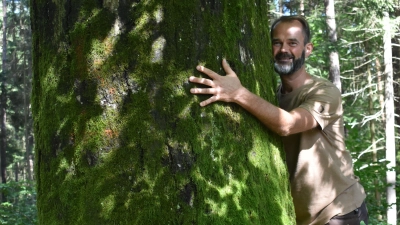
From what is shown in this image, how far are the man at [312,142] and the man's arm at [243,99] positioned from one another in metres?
0.16

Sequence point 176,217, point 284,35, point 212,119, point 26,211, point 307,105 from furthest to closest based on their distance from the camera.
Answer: point 26,211, point 284,35, point 307,105, point 212,119, point 176,217

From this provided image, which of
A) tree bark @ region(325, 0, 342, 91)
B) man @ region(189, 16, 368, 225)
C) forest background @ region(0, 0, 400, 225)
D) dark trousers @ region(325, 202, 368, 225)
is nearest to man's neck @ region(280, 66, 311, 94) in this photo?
man @ region(189, 16, 368, 225)

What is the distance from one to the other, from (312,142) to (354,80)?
18884 millimetres

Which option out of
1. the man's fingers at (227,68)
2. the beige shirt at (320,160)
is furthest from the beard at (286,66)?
the man's fingers at (227,68)

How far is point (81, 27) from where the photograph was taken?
2160 millimetres

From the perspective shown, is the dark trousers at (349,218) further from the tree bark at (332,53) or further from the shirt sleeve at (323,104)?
the tree bark at (332,53)

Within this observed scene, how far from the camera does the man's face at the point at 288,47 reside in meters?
3.20

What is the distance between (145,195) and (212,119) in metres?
0.50

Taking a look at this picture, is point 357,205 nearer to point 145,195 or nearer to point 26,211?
point 145,195

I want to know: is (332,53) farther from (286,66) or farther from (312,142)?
(312,142)

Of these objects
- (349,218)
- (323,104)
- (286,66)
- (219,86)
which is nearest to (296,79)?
(286,66)

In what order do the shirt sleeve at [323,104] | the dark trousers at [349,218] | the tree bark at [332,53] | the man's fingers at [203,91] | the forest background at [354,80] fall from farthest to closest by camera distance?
the tree bark at [332,53] → the forest background at [354,80] → the dark trousers at [349,218] → the shirt sleeve at [323,104] → the man's fingers at [203,91]

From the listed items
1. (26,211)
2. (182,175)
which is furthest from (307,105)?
(26,211)

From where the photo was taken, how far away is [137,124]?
2082 mm
